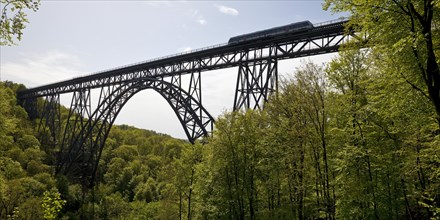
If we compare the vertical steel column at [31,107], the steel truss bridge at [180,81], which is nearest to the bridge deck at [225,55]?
the steel truss bridge at [180,81]

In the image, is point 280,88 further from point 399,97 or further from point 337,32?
Answer: point 399,97

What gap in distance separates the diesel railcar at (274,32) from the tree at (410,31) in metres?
13.9

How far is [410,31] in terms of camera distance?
25.2 feet

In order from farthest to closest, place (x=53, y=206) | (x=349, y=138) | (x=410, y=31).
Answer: (x=349, y=138), (x=53, y=206), (x=410, y=31)

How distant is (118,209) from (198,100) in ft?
86.4

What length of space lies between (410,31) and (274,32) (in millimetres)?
16562

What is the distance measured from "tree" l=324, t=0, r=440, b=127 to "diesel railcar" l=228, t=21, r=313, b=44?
1385 cm

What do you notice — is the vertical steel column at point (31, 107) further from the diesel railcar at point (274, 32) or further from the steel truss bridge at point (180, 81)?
the diesel railcar at point (274, 32)

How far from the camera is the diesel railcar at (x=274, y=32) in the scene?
873 inches

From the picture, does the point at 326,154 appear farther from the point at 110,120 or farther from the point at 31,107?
the point at 31,107

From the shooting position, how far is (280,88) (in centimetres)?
1753

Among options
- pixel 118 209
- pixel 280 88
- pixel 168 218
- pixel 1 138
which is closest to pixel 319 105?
pixel 280 88

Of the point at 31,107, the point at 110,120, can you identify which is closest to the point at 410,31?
the point at 110,120

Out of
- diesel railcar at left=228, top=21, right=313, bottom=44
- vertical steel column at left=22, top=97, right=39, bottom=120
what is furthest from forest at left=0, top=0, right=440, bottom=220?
vertical steel column at left=22, top=97, right=39, bottom=120
